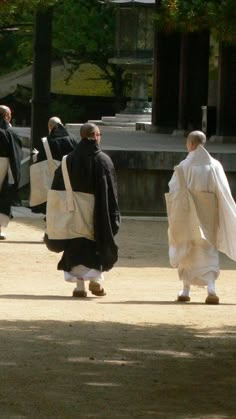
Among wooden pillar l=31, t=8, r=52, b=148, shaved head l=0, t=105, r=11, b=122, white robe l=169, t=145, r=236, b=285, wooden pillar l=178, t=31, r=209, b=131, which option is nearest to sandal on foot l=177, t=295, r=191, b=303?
white robe l=169, t=145, r=236, b=285

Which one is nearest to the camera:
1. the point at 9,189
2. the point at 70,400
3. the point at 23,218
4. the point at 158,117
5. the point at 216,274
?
the point at 70,400

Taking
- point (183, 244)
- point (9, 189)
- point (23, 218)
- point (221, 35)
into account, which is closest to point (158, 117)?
point (23, 218)

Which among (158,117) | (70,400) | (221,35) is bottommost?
(158,117)

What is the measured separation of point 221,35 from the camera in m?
11.7

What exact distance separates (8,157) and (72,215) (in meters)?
7.09

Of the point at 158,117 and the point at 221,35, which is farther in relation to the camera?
the point at 158,117

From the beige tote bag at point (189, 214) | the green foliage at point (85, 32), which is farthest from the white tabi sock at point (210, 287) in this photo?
the green foliage at point (85, 32)

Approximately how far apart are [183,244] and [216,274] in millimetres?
442

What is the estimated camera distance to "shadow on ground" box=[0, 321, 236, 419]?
9.19 m

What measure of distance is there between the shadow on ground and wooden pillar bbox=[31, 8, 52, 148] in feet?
39.4

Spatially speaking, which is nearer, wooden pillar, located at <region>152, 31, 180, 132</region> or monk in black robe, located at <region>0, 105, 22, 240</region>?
monk in black robe, located at <region>0, 105, 22, 240</region>

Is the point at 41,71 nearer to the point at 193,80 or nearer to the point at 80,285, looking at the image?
the point at 80,285

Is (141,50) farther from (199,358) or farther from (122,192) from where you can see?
(199,358)

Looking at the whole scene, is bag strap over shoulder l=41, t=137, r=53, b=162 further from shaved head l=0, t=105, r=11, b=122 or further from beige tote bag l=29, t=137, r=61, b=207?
shaved head l=0, t=105, r=11, b=122
